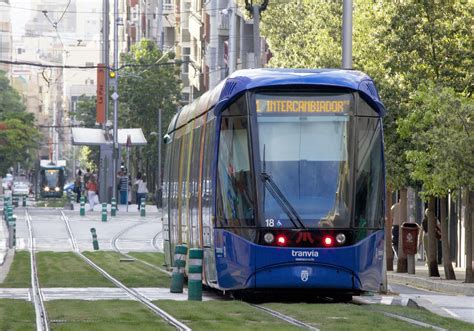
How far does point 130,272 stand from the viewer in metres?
31.3

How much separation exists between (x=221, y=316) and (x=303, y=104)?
472 centimetres

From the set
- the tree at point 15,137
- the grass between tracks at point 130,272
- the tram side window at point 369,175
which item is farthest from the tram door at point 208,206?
the tree at point 15,137

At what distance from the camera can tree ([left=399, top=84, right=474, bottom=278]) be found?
97.3 ft

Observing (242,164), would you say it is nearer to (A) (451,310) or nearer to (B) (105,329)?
(A) (451,310)

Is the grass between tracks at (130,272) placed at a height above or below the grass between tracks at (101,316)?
below

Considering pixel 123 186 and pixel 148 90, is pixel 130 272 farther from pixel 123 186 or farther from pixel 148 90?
pixel 148 90

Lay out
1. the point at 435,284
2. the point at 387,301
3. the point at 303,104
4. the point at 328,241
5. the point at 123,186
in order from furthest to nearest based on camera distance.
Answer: the point at 123,186 < the point at 435,284 < the point at 387,301 < the point at 303,104 < the point at 328,241

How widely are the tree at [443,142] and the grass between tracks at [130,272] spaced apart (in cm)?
558

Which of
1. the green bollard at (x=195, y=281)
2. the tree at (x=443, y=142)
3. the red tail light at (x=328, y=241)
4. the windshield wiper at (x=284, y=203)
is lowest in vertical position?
the green bollard at (x=195, y=281)

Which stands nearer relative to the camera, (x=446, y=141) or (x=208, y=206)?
(x=208, y=206)

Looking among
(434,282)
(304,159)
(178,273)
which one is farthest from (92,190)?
(304,159)

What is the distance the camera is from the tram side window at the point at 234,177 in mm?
21125

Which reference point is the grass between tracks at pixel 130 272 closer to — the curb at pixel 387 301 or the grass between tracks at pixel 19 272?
the grass between tracks at pixel 19 272

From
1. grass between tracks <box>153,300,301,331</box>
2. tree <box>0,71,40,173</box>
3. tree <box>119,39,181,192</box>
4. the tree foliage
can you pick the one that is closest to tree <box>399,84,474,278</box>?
the tree foliage
